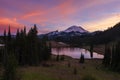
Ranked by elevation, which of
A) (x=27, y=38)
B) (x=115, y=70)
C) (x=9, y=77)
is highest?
(x=27, y=38)

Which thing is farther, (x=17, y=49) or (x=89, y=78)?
(x=17, y=49)

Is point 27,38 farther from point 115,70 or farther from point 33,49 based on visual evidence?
point 115,70

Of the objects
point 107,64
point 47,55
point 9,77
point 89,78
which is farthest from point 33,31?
point 9,77

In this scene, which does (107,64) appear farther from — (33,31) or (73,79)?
(73,79)

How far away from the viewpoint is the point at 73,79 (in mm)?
45375

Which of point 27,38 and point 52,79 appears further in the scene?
point 27,38

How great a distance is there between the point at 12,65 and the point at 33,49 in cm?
5352

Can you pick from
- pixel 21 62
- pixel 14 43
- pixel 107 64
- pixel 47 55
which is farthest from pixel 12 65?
pixel 47 55

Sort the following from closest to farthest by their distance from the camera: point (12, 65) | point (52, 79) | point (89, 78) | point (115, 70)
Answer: point (12, 65) → point (89, 78) → point (52, 79) → point (115, 70)

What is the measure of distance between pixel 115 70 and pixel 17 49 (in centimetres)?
3644

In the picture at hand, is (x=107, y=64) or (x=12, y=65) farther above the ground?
(x=12, y=65)

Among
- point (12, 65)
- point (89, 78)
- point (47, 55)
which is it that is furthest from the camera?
point (47, 55)

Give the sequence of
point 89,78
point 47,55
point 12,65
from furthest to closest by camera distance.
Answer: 1. point 47,55
2. point 89,78
3. point 12,65

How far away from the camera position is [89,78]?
39188 millimetres
